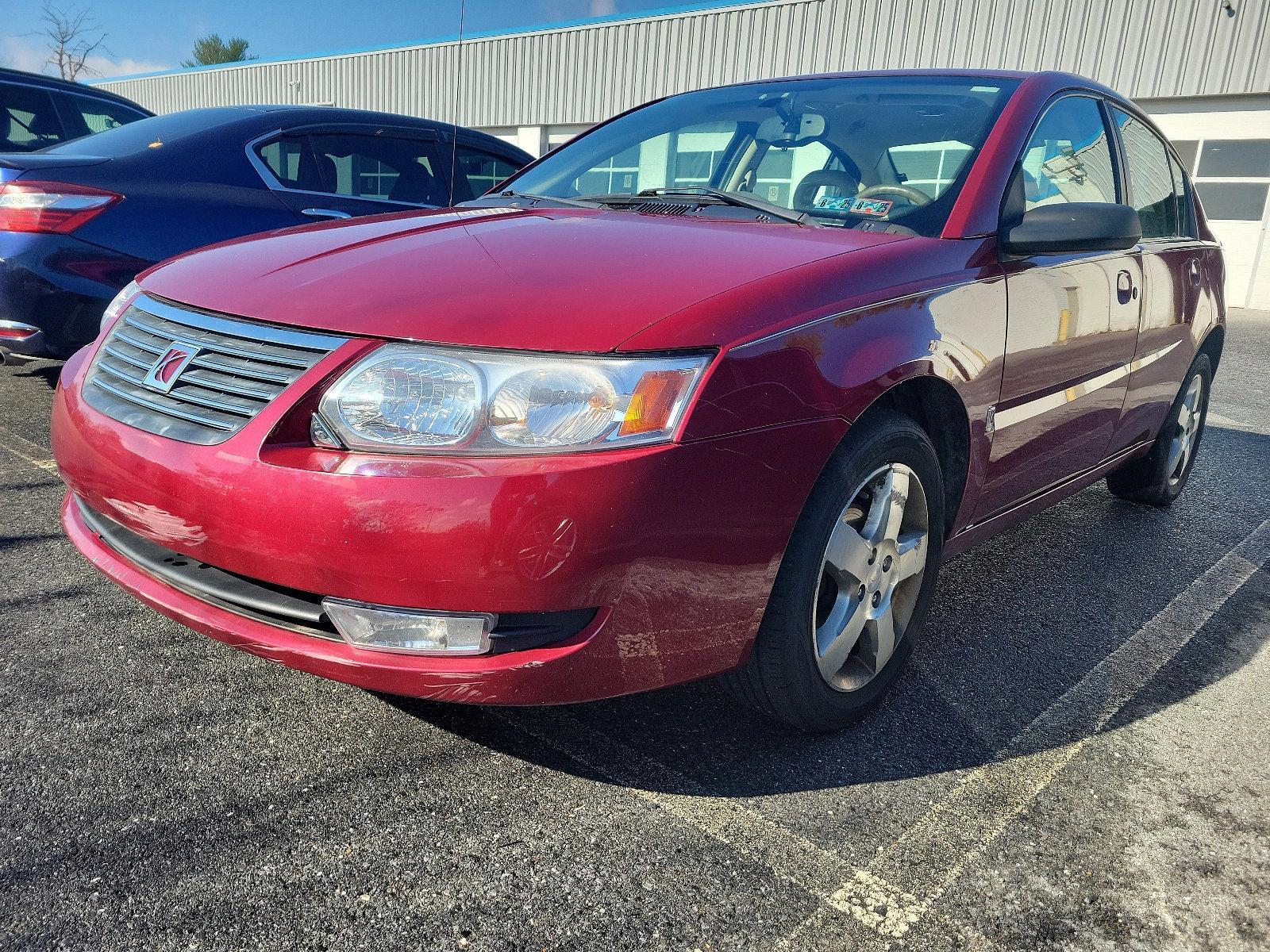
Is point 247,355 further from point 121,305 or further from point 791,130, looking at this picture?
point 791,130

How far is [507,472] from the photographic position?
160 cm

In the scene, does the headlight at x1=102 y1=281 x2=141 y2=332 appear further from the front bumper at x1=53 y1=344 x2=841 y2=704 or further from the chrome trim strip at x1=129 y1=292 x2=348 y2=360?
the front bumper at x1=53 y1=344 x2=841 y2=704

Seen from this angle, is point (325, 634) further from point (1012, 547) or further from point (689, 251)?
point (1012, 547)

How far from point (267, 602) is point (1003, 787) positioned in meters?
1.51

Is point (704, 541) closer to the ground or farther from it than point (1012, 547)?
farther from it

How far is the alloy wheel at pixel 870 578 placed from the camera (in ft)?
6.84

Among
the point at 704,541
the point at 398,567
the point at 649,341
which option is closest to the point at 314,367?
the point at 398,567

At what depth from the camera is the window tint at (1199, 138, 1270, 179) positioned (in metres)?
15.5

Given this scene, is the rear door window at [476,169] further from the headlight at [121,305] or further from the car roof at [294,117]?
the headlight at [121,305]

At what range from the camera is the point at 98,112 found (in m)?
6.74

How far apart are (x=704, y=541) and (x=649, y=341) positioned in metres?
0.36

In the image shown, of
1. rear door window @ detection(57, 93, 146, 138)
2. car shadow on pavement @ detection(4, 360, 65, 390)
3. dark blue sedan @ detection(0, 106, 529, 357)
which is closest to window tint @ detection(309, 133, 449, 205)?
dark blue sedan @ detection(0, 106, 529, 357)

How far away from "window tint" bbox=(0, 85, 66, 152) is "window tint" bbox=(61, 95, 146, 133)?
0.15 m

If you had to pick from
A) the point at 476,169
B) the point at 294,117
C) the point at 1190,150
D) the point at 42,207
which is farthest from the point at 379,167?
the point at 1190,150
